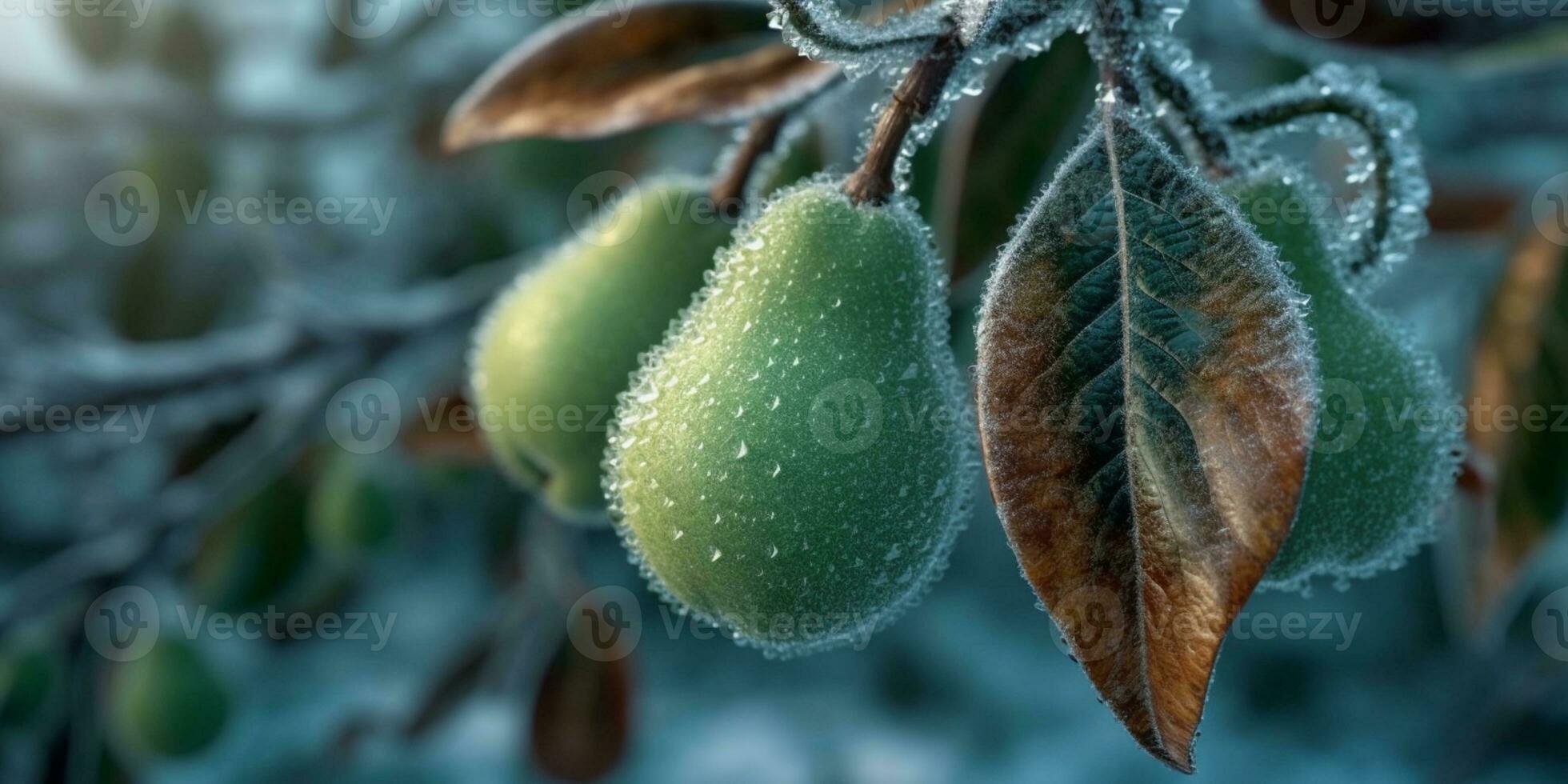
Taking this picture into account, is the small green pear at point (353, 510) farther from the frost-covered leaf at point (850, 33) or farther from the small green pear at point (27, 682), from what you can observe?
the frost-covered leaf at point (850, 33)

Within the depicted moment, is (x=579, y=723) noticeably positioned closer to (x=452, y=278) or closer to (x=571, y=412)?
(x=452, y=278)

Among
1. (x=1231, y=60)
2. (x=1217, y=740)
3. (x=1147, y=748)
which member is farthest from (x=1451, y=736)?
(x=1147, y=748)

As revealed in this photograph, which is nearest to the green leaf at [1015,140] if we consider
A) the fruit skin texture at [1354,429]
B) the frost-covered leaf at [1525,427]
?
the fruit skin texture at [1354,429]

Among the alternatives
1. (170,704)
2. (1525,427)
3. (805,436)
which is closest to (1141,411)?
(805,436)

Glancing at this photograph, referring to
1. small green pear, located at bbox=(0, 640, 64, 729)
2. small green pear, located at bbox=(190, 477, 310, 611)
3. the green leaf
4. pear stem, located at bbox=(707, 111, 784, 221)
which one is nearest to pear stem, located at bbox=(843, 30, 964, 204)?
pear stem, located at bbox=(707, 111, 784, 221)

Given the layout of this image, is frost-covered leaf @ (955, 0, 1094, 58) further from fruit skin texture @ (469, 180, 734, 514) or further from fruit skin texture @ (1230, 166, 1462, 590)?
fruit skin texture @ (469, 180, 734, 514)

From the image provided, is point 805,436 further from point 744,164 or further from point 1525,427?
point 1525,427
